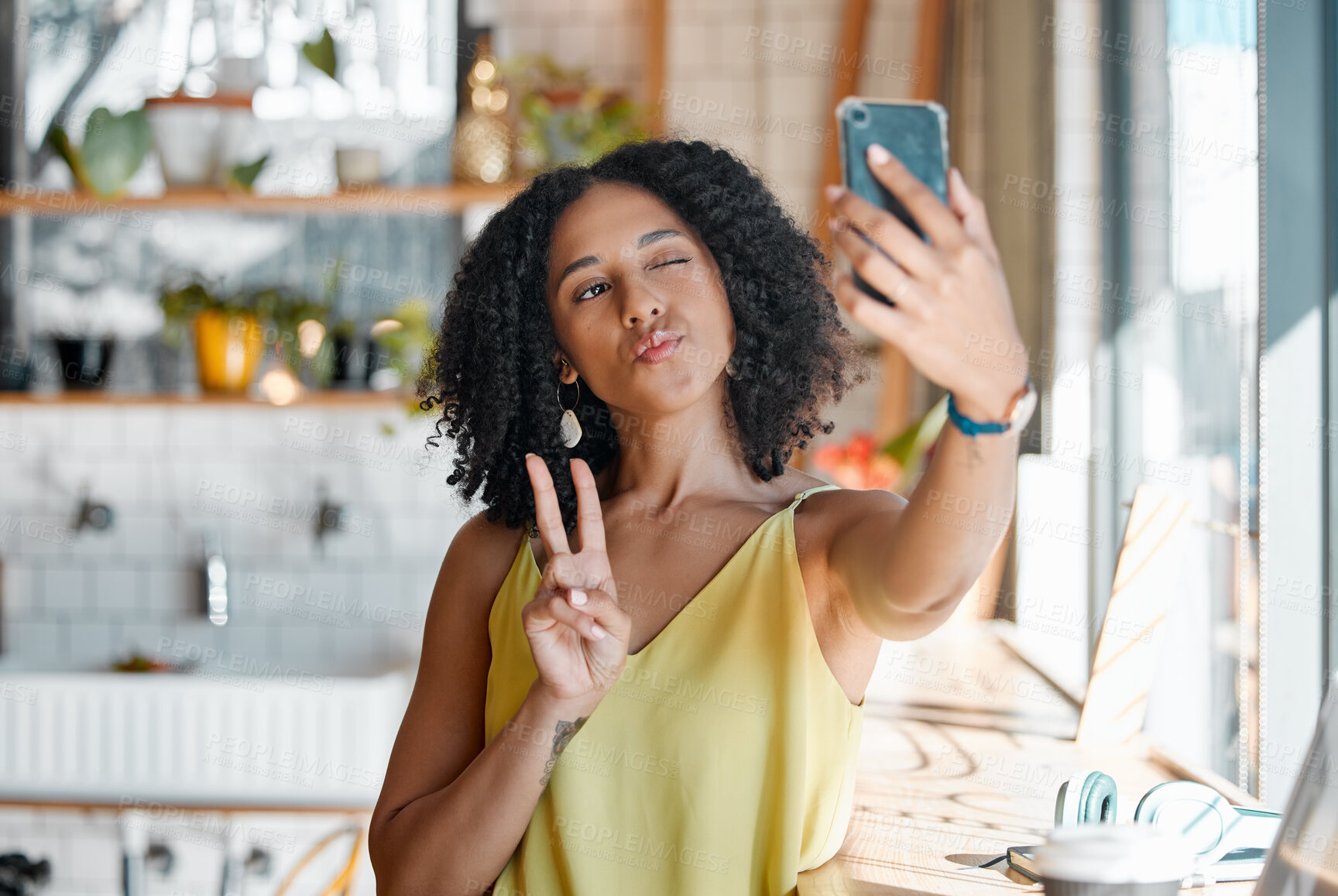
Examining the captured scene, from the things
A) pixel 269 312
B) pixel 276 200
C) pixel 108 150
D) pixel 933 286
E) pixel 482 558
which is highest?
pixel 108 150

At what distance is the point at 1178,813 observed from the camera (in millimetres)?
1157

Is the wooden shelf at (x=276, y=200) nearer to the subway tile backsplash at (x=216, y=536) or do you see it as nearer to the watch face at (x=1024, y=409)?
the subway tile backsplash at (x=216, y=536)

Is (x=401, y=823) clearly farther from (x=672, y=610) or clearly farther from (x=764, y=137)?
(x=764, y=137)

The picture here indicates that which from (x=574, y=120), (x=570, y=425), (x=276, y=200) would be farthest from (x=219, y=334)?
(x=570, y=425)

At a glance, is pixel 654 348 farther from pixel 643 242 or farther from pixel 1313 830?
pixel 1313 830

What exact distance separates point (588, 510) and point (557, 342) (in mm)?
297

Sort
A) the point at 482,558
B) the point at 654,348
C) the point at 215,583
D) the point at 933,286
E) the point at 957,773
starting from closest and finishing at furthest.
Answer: the point at 933,286
the point at 654,348
the point at 482,558
the point at 957,773
the point at 215,583

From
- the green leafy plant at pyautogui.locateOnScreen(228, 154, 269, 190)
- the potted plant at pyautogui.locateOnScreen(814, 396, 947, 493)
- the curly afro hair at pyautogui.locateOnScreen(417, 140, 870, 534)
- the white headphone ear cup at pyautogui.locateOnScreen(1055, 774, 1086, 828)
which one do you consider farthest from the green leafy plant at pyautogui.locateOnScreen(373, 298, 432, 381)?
the white headphone ear cup at pyautogui.locateOnScreen(1055, 774, 1086, 828)

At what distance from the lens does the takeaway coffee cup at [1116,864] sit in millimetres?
783

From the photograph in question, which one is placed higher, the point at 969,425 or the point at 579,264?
the point at 579,264

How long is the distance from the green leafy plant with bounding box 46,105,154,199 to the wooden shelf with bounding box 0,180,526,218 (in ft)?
0.16

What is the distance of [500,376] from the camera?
1347 mm

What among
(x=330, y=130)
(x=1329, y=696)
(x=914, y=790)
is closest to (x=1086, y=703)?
(x=914, y=790)

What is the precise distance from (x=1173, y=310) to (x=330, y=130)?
238 cm
